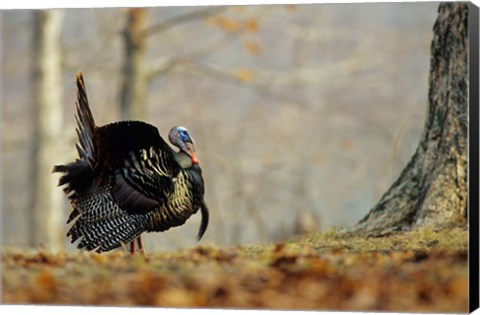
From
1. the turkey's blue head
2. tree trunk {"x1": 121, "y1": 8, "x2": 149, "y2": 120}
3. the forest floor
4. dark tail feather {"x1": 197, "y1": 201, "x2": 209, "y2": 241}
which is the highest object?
tree trunk {"x1": 121, "y1": 8, "x2": 149, "y2": 120}

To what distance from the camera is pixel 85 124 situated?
28.7 feet

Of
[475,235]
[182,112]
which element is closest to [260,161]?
[182,112]

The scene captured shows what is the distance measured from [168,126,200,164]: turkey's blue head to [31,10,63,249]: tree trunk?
126 cm

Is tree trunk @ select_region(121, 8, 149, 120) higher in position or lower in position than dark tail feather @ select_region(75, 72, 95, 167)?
higher

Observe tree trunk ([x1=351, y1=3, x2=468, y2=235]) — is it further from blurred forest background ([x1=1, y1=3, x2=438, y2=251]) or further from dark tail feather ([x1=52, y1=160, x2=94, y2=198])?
dark tail feather ([x1=52, y1=160, x2=94, y2=198])

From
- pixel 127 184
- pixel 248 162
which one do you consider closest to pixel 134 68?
pixel 248 162

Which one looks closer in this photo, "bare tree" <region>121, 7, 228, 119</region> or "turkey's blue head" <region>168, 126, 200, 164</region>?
"turkey's blue head" <region>168, 126, 200, 164</region>

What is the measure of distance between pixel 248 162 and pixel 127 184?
1.63 m

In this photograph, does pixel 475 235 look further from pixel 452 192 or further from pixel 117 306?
pixel 117 306

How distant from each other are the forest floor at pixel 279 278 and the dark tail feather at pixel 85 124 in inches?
30.0

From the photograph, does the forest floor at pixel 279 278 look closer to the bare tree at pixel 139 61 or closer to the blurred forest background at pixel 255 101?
the blurred forest background at pixel 255 101

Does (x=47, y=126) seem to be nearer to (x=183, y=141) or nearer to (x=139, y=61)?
(x=139, y=61)

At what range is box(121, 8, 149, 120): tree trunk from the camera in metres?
10.3

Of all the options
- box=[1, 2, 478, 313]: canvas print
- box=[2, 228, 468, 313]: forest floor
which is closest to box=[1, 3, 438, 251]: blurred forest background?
box=[1, 2, 478, 313]: canvas print
